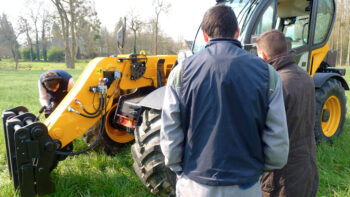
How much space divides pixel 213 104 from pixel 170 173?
4.34ft

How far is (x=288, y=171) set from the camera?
2.03 meters

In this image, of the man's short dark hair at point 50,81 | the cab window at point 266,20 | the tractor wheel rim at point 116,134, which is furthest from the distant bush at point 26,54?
the cab window at point 266,20

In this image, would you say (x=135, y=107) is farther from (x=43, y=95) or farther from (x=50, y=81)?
(x=43, y=95)

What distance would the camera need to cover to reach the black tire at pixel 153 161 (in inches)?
98.3

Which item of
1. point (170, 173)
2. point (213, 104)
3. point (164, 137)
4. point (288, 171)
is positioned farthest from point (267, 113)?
point (170, 173)

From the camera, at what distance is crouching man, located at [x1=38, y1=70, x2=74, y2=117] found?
3812 millimetres

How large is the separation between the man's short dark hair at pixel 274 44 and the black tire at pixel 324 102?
2352 millimetres

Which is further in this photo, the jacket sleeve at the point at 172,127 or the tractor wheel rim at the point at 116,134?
the tractor wheel rim at the point at 116,134

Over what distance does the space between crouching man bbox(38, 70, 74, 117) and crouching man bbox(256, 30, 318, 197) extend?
306cm

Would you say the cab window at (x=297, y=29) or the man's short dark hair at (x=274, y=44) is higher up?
the cab window at (x=297, y=29)

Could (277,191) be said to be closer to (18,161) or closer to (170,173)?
(170,173)

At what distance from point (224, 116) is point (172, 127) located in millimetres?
324

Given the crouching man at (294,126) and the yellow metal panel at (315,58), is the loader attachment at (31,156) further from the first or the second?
the yellow metal panel at (315,58)

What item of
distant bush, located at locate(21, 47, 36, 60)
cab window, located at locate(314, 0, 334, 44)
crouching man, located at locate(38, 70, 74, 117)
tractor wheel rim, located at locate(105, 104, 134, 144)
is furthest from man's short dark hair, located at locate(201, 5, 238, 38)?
distant bush, located at locate(21, 47, 36, 60)
